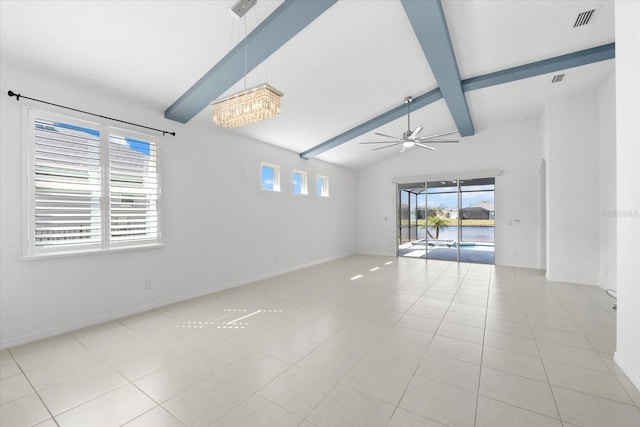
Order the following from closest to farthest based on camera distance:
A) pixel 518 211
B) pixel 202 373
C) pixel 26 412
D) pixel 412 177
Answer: pixel 26 412 < pixel 202 373 < pixel 518 211 < pixel 412 177

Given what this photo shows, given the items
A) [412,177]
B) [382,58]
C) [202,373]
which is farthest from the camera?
[412,177]

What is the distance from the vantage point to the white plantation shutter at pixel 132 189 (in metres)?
3.60

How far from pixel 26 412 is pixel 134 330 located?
1356 millimetres

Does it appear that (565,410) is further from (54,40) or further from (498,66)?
(54,40)

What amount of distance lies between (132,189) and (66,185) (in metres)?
0.70

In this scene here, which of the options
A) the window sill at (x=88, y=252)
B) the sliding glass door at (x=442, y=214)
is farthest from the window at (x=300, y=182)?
the sliding glass door at (x=442, y=214)

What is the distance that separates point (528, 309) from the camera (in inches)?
151

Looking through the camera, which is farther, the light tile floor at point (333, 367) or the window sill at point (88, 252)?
the window sill at point (88, 252)

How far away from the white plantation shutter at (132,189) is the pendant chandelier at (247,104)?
78.6 inches

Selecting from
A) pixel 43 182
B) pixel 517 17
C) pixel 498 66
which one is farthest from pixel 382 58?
pixel 43 182

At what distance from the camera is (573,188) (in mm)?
5211

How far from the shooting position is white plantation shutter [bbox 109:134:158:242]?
11.8 feet

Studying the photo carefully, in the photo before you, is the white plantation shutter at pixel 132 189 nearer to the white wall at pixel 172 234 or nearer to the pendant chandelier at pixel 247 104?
the white wall at pixel 172 234

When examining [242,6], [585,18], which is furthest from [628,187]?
[242,6]
